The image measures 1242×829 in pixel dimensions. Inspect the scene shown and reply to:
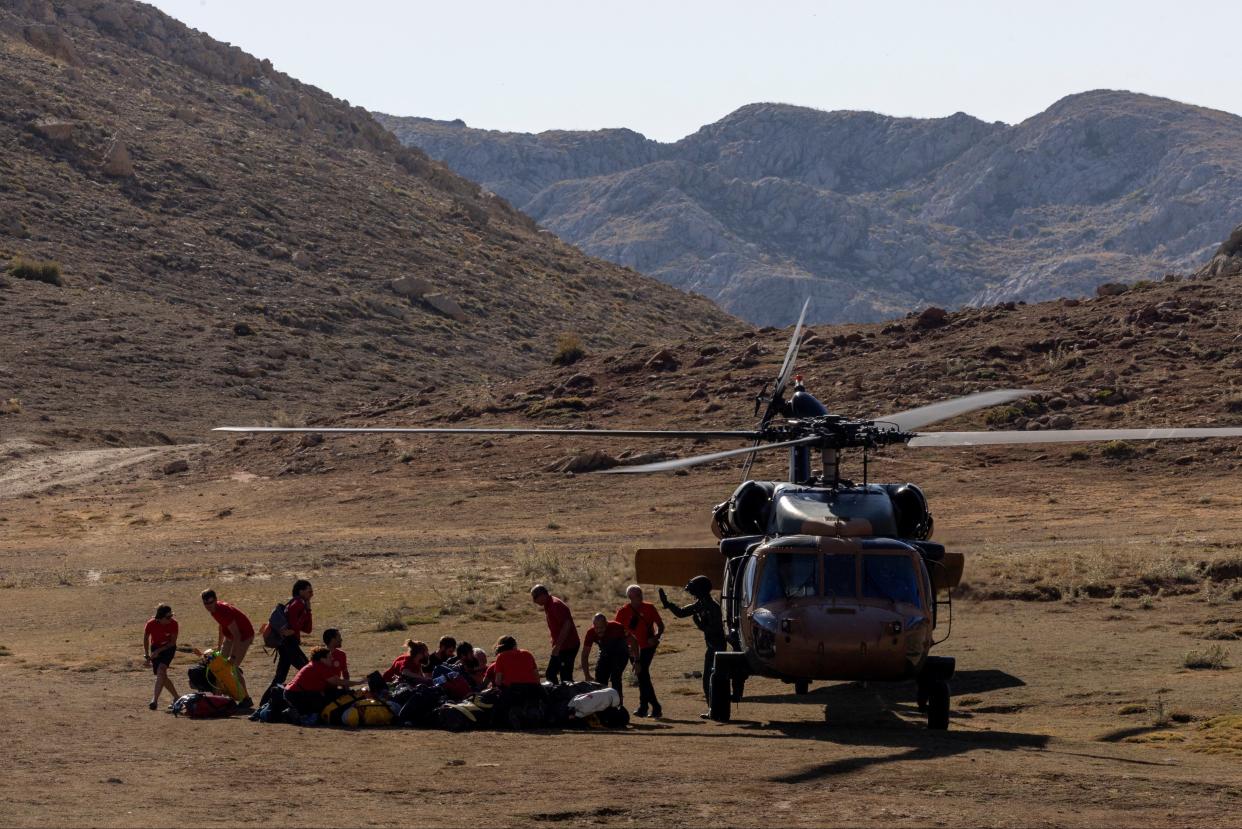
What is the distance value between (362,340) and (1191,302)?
3426 cm

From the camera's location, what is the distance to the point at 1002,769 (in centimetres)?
1260

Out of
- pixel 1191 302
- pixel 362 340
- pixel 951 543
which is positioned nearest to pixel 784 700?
pixel 951 543

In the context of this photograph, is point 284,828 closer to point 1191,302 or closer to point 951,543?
point 951,543

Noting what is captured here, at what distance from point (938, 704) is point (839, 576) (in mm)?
1681

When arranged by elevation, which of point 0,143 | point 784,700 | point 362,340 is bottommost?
point 784,700

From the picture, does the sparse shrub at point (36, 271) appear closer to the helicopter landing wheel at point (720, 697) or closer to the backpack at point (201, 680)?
the backpack at point (201, 680)

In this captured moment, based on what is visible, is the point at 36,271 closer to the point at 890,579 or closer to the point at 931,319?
the point at 931,319

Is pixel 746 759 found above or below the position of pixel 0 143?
below

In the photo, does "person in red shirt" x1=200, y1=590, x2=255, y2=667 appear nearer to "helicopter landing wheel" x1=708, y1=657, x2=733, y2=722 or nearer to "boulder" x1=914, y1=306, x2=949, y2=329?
"helicopter landing wheel" x1=708, y1=657, x2=733, y2=722

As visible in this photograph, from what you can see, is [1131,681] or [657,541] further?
[657,541]

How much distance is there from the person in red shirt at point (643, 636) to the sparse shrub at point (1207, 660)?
703 centimetres

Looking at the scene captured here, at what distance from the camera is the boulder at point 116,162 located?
77188 millimetres

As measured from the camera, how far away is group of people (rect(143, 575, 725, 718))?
15633mm

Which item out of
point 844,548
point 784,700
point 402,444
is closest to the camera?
point 844,548
